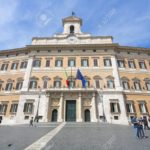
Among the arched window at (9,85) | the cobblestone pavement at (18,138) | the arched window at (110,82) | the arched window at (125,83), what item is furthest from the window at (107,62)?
the cobblestone pavement at (18,138)

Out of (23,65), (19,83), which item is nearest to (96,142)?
(19,83)

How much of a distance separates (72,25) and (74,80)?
545 inches

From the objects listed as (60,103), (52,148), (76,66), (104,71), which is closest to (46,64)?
(76,66)

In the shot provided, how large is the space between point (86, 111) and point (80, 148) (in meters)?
16.8

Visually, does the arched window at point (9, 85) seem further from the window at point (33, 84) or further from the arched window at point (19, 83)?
the window at point (33, 84)

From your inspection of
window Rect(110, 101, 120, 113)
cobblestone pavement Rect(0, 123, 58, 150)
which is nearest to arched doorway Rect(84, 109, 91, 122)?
window Rect(110, 101, 120, 113)

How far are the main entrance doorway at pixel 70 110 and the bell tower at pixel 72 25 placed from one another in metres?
14.9

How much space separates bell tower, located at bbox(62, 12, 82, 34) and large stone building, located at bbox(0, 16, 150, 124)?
1.31m

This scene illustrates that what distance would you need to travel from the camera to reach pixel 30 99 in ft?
74.3

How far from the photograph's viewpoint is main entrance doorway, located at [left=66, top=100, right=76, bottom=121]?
21.6 metres

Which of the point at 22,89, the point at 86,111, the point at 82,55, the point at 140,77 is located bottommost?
the point at 86,111

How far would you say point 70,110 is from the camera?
22016mm

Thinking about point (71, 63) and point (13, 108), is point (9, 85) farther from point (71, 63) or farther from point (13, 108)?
point (71, 63)

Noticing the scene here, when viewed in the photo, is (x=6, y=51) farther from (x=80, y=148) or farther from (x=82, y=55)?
(x=80, y=148)
